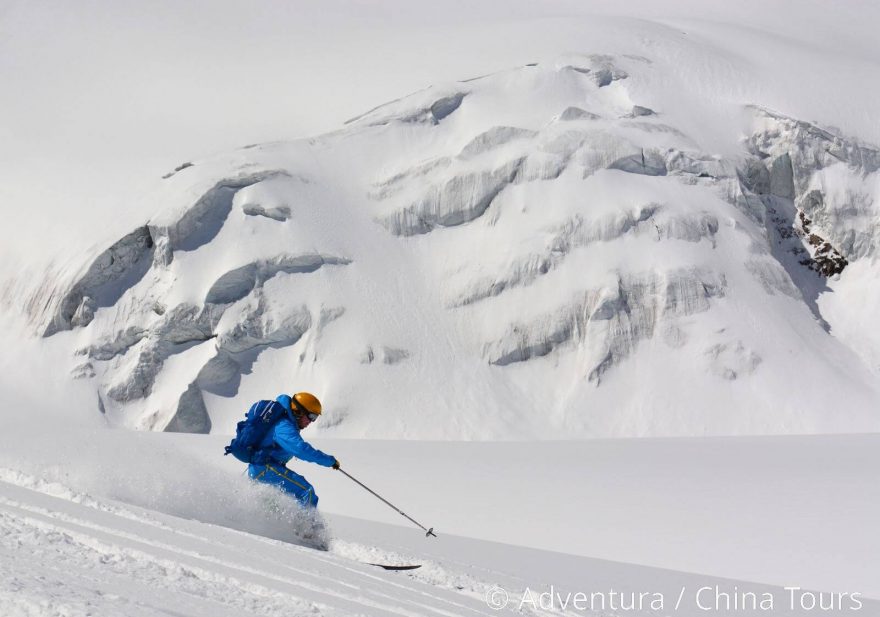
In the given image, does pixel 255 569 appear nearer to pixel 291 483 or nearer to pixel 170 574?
pixel 170 574

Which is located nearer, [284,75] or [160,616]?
[160,616]

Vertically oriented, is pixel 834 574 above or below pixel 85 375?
above

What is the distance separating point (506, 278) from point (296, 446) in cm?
3171

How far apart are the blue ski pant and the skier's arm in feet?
1.23

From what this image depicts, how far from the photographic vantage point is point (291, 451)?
33.1 ft

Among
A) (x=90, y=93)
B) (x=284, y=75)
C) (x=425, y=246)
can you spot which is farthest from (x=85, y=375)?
(x=90, y=93)

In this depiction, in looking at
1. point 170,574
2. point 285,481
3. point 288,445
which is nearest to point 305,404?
point 288,445

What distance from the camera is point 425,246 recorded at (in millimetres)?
44188

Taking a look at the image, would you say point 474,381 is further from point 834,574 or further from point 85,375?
point 834,574

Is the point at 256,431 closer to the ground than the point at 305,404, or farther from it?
closer to the ground

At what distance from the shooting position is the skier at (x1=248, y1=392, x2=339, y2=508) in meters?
10.1

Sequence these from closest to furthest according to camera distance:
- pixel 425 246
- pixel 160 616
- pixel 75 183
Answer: pixel 160 616
pixel 425 246
pixel 75 183

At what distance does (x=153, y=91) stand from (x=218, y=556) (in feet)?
222

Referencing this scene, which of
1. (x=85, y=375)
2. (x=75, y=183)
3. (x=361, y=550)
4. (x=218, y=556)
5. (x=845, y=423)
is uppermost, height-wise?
(x=218, y=556)
